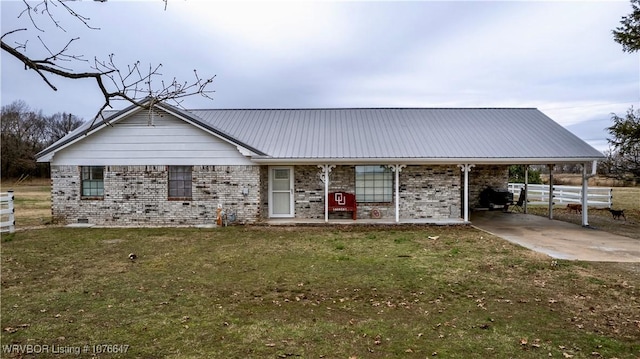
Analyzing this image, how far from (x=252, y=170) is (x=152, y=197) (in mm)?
3583

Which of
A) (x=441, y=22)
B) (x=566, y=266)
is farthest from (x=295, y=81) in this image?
(x=566, y=266)

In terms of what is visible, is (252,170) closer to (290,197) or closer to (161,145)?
(290,197)

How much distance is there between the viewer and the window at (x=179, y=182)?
1270 cm

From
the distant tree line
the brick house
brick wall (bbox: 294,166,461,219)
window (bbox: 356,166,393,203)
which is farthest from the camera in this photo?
the distant tree line

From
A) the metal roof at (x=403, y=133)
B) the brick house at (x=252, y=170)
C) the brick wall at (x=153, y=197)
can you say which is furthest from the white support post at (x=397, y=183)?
the brick wall at (x=153, y=197)

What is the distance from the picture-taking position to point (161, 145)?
12594 mm

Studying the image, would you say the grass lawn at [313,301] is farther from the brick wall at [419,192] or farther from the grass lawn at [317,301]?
the brick wall at [419,192]

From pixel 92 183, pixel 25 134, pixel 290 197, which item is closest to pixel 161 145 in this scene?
pixel 92 183

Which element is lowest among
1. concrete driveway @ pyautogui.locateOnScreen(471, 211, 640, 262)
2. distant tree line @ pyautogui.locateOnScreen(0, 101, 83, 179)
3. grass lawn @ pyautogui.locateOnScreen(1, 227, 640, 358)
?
grass lawn @ pyautogui.locateOnScreen(1, 227, 640, 358)

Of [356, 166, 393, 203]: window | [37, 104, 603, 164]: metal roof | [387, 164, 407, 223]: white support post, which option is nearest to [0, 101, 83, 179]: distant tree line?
[37, 104, 603, 164]: metal roof

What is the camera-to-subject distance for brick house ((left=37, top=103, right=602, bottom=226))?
12523mm

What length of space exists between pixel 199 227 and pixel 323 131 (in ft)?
19.3

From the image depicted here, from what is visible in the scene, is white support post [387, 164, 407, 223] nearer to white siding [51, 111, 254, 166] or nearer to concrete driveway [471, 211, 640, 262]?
concrete driveway [471, 211, 640, 262]

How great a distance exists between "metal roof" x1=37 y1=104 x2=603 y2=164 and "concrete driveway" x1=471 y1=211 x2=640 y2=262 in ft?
7.52
